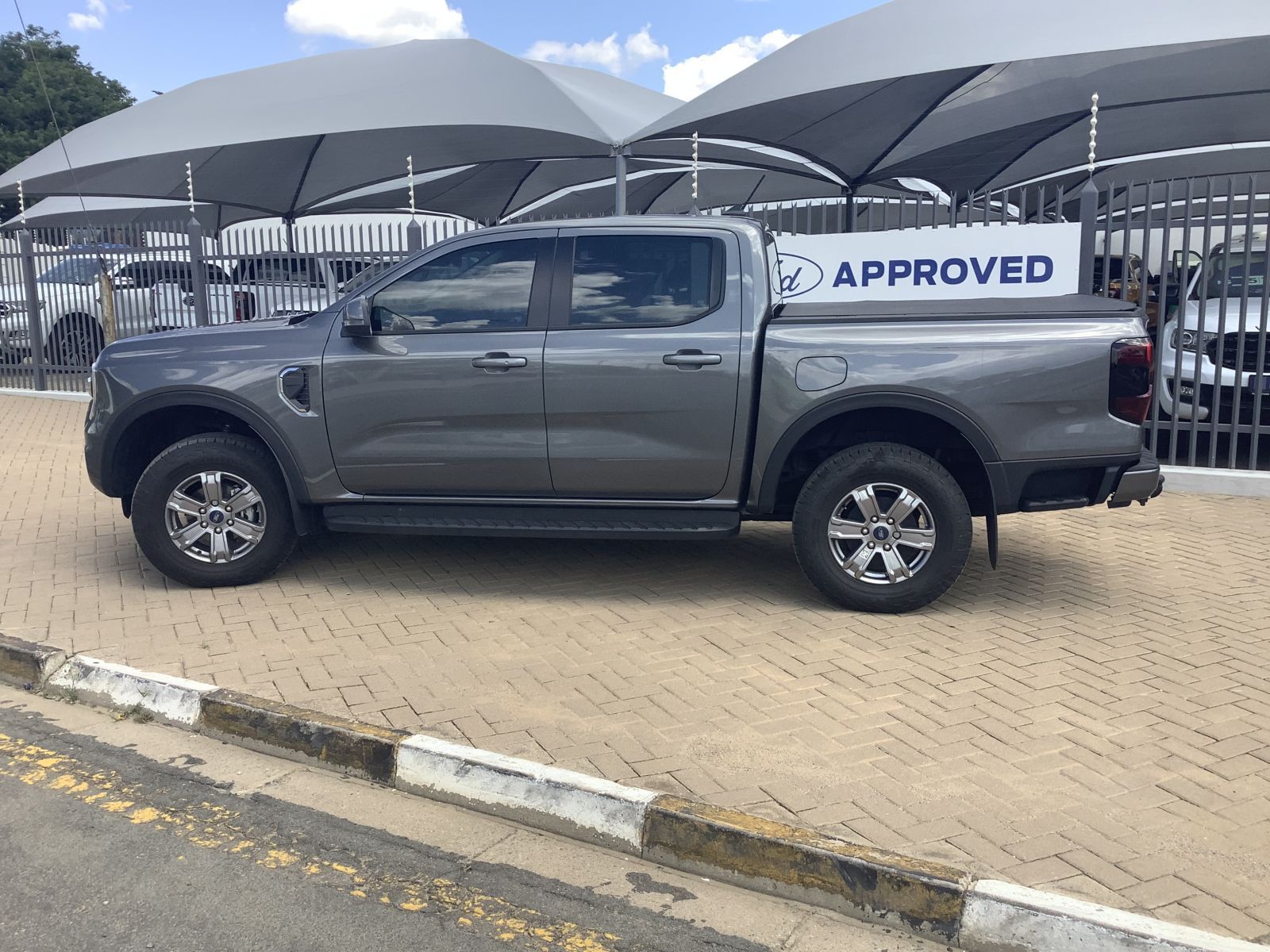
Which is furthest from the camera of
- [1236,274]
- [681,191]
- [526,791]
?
[681,191]

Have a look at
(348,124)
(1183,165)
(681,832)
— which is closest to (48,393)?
(348,124)

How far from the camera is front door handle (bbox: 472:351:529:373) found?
5.43 m

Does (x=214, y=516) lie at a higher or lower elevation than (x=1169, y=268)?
lower

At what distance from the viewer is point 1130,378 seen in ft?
16.5

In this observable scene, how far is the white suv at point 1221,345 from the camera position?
26.7 feet

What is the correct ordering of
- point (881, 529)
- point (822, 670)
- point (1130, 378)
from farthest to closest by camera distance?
point (881, 529), point (1130, 378), point (822, 670)

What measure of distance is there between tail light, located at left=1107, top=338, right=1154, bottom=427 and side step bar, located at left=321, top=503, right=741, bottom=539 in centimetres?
189

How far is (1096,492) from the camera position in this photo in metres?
5.18

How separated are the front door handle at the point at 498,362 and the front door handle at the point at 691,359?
74 centimetres

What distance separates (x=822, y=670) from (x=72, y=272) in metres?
12.9

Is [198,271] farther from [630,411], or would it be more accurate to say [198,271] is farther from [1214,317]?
[1214,317]

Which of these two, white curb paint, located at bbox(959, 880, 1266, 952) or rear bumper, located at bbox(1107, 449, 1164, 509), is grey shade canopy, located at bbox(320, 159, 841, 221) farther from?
white curb paint, located at bbox(959, 880, 1266, 952)

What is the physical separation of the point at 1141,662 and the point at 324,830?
11.5 feet

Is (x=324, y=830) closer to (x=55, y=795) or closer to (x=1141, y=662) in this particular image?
(x=55, y=795)
